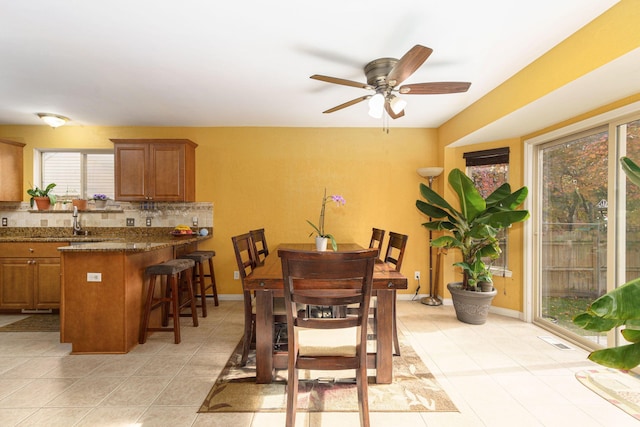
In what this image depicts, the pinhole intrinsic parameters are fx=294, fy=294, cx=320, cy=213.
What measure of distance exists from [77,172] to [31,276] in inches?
63.2

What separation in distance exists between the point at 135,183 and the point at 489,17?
429 cm

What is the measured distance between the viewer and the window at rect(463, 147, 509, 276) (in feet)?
12.3

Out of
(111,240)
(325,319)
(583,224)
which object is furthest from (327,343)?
(111,240)

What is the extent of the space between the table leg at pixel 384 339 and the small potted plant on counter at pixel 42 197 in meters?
4.77

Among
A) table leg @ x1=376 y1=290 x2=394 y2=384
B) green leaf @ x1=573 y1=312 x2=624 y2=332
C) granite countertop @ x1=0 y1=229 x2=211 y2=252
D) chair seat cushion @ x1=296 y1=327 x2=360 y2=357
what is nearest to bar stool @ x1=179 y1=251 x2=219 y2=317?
granite countertop @ x1=0 y1=229 x2=211 y2=252

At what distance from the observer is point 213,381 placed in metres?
2.21

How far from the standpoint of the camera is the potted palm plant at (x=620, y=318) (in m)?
1.21

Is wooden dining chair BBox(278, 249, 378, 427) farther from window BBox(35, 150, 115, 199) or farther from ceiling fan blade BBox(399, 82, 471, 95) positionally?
window BBox(35, 150, 115, 199)

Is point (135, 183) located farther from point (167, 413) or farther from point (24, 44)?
point (167, 413)

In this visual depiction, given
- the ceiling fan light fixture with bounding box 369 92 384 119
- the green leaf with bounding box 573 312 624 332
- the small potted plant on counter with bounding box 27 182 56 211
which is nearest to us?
the green leaf with bounding box 573 312 624 332

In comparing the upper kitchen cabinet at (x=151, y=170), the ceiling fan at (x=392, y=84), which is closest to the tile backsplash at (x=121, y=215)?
the upper kitchen cabinet at (x=151, y=170)

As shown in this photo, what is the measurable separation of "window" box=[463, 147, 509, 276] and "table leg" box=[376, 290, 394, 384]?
2426 mm

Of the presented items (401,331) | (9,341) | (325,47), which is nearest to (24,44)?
(325,47)

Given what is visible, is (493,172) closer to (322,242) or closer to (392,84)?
(392,84)
